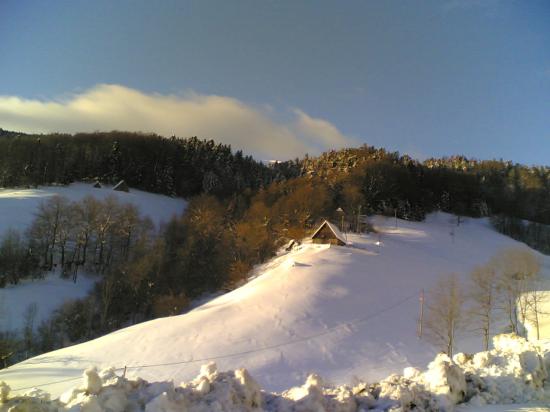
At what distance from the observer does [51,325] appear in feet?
101

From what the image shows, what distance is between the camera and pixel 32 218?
4769cm

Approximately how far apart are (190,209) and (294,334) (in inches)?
1716

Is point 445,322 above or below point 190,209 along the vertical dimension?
below

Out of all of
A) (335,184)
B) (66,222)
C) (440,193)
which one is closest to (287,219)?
(335,184)

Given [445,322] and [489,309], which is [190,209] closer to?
[445,322]

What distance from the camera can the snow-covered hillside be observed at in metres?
19.3

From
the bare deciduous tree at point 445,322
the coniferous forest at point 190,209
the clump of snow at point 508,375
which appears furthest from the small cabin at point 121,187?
the clump of snow at point 508,375

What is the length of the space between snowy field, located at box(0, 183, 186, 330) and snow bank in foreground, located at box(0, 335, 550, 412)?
92.7 ft

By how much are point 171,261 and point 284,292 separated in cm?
1994

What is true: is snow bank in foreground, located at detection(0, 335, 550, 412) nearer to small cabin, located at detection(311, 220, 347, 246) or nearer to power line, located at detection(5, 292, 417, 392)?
power line, located at detection(5, 292, 417, 392)

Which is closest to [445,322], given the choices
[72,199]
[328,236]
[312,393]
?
[312,393]

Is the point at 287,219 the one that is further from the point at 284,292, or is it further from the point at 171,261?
the point at 284,292

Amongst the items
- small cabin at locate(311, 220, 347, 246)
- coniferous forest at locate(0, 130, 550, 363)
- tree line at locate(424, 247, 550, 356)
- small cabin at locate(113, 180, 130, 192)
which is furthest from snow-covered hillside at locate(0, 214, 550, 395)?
small cabin at locate(113, 180, 130, 192)

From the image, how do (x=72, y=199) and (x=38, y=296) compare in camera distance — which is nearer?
(x=38, y=296)
